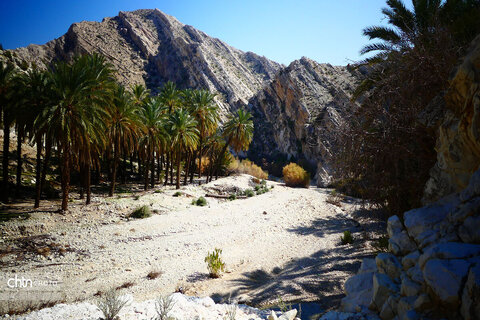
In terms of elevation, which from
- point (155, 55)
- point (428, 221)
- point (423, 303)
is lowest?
point (423, 303)

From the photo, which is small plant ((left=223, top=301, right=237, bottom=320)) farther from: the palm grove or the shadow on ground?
the palm grove

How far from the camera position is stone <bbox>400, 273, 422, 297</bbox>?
3218 mm

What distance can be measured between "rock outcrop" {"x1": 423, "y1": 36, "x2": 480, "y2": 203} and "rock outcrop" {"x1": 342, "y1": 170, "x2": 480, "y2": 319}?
0.42m

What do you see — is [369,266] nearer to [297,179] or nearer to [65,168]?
[65,168]

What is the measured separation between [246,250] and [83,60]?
16.0m

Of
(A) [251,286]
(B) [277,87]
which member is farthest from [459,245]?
(B) [277,87]

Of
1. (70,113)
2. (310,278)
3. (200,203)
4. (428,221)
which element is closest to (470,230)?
(428,221)

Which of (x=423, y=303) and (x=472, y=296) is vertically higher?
(x=472, y=296)

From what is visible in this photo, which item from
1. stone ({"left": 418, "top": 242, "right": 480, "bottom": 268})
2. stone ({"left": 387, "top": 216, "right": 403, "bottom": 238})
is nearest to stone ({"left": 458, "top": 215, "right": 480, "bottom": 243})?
stone ({"left": 418, "top": 242, "right": 480, "bottom": 268})

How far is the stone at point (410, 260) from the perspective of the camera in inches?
144

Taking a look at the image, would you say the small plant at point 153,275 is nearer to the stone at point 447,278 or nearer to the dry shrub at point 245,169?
the stone at point 447,278

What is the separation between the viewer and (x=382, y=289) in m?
3.68

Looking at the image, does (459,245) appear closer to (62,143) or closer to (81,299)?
(81,299)

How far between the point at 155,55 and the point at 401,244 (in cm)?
9072
